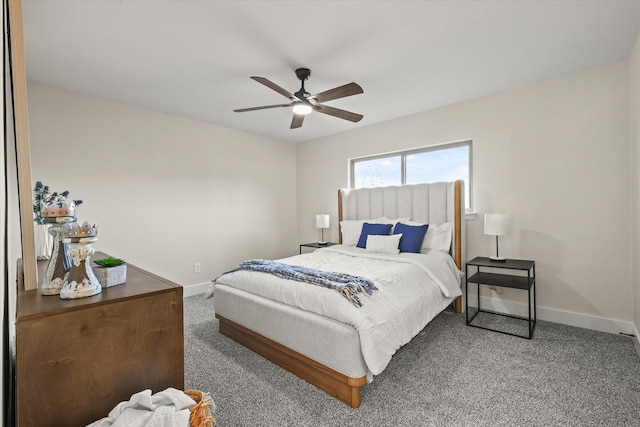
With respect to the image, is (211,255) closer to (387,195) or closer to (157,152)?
(157,152)

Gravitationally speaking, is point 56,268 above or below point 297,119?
below

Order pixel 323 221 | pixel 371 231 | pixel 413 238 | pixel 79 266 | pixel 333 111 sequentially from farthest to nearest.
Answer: pixel 323 221 → pixel 371 231 → pixel 413 238 → pixel 333 111 → pixel 79 266

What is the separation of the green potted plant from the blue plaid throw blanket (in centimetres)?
128

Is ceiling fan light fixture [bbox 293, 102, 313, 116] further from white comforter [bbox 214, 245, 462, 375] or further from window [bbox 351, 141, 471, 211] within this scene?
window [bbox 351, 141, 471, 211]

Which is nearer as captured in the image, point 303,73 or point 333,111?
point 303,73

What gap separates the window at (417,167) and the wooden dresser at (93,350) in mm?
3521

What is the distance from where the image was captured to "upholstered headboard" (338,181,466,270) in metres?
3.50

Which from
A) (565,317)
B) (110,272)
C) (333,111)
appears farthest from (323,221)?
(110,272)

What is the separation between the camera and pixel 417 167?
166 inches

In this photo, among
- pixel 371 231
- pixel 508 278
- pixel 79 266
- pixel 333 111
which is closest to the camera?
pixel 79 266

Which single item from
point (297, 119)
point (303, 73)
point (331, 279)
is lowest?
point (331, 279)

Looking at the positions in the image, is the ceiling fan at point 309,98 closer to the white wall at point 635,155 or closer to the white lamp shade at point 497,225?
the white lamp shade at point 497,225

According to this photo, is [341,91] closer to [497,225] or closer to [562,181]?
[497,225]

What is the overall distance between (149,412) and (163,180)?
3.48 meters
